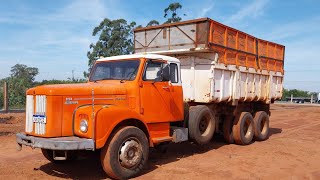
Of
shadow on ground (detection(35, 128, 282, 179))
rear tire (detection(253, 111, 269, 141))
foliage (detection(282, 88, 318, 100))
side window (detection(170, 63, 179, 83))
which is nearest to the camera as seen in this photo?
shadow on ground (detection(35, 128, 282, 179))

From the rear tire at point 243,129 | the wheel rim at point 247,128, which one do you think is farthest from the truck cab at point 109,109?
the wheel rim at point 247,128

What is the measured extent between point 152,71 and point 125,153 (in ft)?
6.36

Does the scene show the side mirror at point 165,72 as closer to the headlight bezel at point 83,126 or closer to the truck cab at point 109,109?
the truck cab at point 109,109

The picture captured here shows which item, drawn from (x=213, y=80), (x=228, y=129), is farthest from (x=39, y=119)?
(x=228, y=129)

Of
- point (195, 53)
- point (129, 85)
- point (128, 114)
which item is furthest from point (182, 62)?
point (128, 114)

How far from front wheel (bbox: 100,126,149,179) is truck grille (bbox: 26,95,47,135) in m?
1.19

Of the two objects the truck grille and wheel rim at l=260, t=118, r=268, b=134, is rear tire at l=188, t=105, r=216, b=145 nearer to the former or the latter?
wheel rim at l=260, t=118, r=268, b=134

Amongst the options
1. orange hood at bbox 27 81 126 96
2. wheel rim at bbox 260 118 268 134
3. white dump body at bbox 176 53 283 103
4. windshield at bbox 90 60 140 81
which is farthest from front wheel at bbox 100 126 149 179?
wheel rim at bbox 260 118 268 134

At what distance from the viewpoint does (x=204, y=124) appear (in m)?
9.36

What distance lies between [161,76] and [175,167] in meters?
1.96

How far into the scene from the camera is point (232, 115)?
35.6 ft

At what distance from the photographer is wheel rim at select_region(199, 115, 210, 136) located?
9.19 m

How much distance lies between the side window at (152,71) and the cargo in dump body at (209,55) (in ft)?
6.20

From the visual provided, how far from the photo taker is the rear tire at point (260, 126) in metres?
11.7
